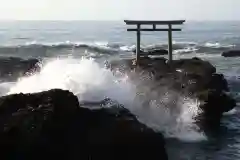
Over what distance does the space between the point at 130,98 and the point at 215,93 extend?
10.1 feet

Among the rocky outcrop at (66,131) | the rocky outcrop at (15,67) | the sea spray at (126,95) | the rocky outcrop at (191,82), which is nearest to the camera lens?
the rocky outcrop at (66,131)

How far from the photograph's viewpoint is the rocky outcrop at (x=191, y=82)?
1650cm

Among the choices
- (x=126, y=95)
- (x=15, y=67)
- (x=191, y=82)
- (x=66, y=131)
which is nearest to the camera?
(x=66, y=131)

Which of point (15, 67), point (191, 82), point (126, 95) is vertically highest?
point (15, 67)

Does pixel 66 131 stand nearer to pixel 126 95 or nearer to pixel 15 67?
pixel 126 95

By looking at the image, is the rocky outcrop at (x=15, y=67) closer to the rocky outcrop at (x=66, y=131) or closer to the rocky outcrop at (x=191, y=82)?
the rocky outcrop at (x=191, y=82)

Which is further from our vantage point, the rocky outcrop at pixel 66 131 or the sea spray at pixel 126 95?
the sea spray at pixel 126 95

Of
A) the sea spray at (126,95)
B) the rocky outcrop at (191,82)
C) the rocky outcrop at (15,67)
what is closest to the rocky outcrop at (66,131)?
the sea spray at (126,95)

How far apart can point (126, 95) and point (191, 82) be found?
9.92ft

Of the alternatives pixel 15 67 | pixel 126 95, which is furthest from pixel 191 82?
pixel 15 67

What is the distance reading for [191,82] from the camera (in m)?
18.1

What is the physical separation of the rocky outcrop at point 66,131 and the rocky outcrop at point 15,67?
44.9 ft

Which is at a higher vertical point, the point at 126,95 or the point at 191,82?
the point at 191,82

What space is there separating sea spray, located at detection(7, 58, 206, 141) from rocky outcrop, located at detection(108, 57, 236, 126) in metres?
0.35
